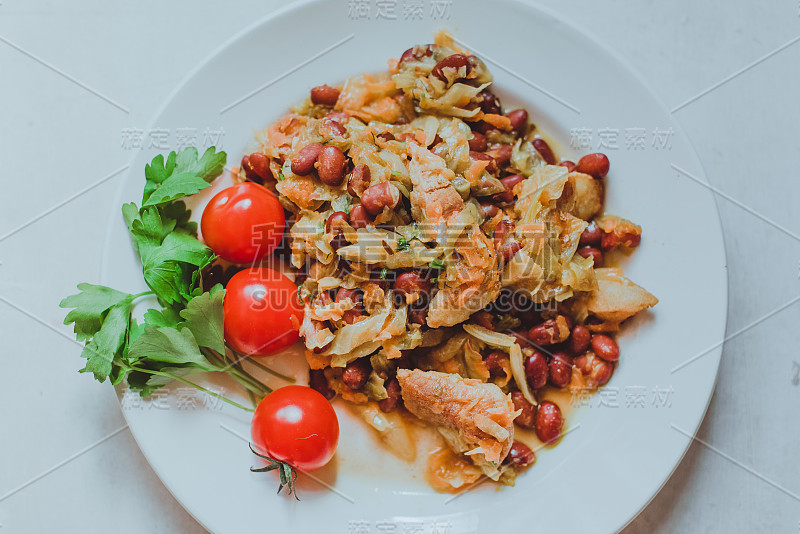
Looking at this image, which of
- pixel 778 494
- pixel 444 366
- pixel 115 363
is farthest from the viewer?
pixel 778 494

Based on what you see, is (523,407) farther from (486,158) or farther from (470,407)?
(486,158)

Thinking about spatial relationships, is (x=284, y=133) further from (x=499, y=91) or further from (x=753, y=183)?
(x=753, y=183)

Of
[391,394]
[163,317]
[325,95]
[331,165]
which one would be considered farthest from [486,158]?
[163,317]

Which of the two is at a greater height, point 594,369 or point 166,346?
point 166,346

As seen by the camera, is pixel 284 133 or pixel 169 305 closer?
pixel 169 305

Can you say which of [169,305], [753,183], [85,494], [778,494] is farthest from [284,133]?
[778,494]

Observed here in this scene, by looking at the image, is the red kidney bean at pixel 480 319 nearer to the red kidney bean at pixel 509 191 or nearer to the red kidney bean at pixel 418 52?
the red kidney bean at pixel 509 191

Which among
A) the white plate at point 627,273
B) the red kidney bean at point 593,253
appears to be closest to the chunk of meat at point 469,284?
the red kidney bean at point 593,253
